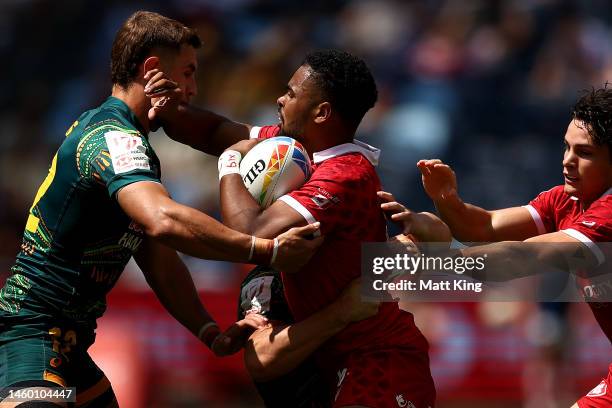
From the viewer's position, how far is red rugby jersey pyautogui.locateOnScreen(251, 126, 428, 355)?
5465mm

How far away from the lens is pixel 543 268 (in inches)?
231

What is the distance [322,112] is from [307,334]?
3.94ft

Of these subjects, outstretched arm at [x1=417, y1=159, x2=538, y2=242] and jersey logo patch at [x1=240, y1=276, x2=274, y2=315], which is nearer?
jersey logo patch at [x1=240, y1=276, x2=274, y2=315]

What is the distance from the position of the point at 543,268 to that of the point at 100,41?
1061cm

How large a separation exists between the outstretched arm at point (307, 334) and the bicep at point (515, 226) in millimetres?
1278

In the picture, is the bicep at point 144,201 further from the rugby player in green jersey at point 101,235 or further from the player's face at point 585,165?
the player's face at point 585,165

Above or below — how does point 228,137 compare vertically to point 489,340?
below

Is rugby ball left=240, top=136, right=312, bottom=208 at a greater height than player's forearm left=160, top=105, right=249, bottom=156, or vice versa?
player's forearm left=160, top=105, right=249, bottom=156

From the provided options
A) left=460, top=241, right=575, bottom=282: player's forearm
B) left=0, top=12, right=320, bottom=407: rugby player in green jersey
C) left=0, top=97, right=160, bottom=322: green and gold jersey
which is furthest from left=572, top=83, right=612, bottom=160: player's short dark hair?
left=0, top=97, right=160, bottom=322: green and gold jersey

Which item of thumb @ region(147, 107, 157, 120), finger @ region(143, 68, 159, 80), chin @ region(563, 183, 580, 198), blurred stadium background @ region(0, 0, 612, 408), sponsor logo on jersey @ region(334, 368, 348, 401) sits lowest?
sponsor logo on jersey @ region(334, 368, 348, 401)

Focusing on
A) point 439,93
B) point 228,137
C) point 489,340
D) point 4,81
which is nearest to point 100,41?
point 4,81

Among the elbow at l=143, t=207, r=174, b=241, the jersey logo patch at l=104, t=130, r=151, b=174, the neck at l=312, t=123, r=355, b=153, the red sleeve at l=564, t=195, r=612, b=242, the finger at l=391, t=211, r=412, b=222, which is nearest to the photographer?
the elbow at l=143, t=207, r=174, b=241

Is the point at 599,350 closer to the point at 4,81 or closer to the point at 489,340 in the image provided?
the point at 489,340

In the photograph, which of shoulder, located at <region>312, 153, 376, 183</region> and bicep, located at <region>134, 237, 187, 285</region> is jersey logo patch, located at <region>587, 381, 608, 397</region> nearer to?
shoulder, located at <region>312, 153, 376, 183</region>
